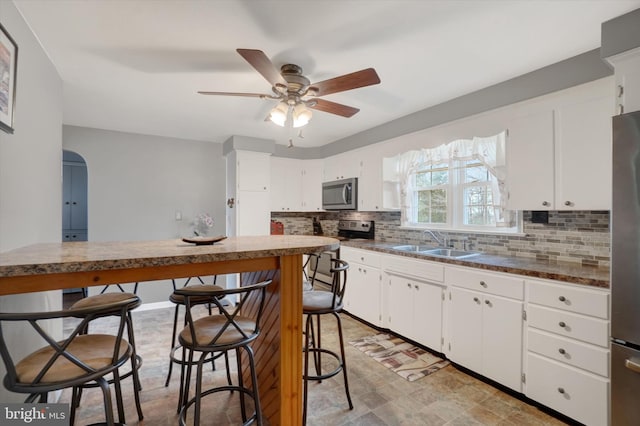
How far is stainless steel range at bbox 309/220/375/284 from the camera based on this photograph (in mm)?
4008

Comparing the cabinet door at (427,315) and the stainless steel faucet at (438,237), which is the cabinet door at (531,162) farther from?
the cabinet door at (427,315)

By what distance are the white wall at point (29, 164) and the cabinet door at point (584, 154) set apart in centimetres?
345

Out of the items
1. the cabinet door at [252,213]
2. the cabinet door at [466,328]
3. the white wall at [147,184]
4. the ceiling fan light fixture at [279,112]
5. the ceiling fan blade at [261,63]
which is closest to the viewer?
the ceiling fan blade at [261,63]

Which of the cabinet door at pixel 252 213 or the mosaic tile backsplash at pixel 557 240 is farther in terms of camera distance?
the cabinet door at pixel 252 213

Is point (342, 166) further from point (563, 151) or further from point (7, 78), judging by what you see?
point (7, 78)

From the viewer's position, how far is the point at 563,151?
A: 2.14 meters

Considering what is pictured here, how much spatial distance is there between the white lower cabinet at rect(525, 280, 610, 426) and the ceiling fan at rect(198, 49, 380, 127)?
1.85 metres

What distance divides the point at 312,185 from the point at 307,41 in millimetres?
3072

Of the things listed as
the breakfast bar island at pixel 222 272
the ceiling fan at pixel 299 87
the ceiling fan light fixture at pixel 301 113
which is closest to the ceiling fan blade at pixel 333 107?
the ceiling fan at pixel 299 87

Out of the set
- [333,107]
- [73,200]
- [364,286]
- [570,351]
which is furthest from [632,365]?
[73,200]

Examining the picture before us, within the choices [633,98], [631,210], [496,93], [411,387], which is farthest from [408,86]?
[411,387]

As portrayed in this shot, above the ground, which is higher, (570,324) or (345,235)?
(345,235)

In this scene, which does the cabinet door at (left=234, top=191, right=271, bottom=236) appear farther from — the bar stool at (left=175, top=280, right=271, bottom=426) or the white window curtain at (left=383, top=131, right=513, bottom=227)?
the bar stool at (left=175, top=280, right=271, bottom=426)

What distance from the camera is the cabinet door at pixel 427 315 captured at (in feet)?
8.68
